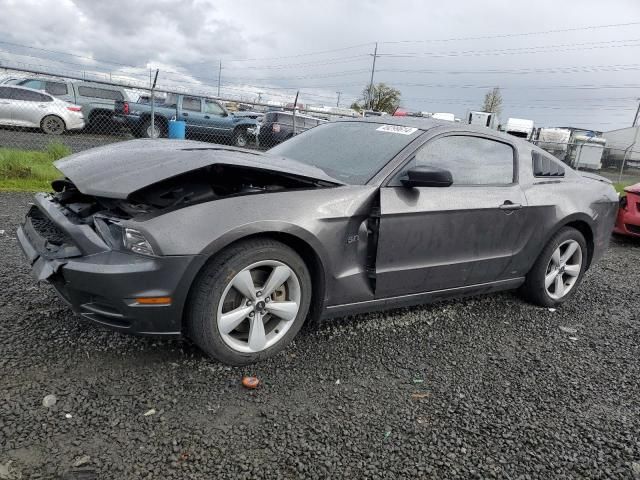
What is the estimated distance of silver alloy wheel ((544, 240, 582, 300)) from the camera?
425 cm

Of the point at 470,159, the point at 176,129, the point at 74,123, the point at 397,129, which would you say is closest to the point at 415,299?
the point at 470,159

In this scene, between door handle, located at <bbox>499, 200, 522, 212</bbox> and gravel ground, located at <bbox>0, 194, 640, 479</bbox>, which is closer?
gravel ground, located at <bbox>0, 194, 640, 479</bbox>

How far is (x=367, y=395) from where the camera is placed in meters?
2.69

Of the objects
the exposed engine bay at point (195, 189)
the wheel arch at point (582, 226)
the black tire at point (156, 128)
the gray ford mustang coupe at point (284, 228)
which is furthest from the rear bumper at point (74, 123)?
the wheel arch at point (582, 226)

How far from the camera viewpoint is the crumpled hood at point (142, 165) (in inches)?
103

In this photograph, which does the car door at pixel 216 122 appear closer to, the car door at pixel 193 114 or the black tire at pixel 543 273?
the car door at pixel 193 114

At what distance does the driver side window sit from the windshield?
0.55ft

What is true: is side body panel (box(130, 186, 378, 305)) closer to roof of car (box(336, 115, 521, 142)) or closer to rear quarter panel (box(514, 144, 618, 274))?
roof of car (box(336, 115, 521, 142))

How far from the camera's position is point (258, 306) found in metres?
2.76

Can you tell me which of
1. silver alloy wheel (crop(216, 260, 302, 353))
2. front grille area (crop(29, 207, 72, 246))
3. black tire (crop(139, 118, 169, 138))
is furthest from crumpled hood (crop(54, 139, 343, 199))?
black tire (crop(139, 118, 169, 138))

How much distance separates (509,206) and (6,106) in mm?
14625

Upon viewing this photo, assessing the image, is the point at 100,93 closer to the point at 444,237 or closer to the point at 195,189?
the point at 195,189

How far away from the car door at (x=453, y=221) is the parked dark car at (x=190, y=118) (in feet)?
39.5

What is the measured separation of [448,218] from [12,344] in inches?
107
